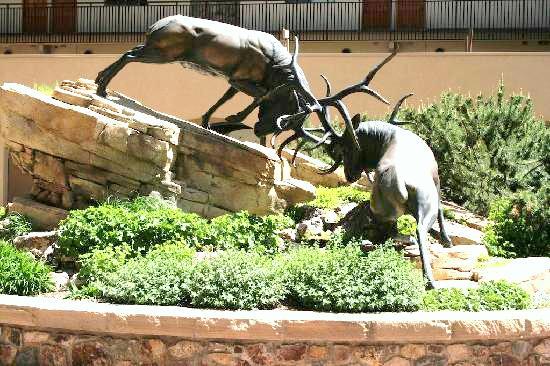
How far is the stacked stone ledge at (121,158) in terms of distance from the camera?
11.9 metres

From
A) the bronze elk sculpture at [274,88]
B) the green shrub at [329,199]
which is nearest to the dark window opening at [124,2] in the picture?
the green shrub at [329,199]

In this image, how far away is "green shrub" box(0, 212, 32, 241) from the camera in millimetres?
11375

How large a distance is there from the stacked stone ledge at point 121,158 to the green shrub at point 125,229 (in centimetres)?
129

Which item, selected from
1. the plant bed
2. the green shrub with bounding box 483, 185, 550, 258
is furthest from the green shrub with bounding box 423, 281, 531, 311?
the green shrub with bounding box 483, 185, 550, 258

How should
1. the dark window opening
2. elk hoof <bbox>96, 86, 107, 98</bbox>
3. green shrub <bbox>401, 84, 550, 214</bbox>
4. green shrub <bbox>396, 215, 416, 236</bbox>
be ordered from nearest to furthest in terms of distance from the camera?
1. green shrub <bbox>396, 215, 416, 236</bbox>
2. elk hoof <bbox>96, 86, 107, 98</bbox>
3. green shrub <bbox>401, 84, 550, 214</bbox>
4. the dark window opening

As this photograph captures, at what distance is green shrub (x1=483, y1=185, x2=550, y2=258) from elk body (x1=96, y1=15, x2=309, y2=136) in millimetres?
3713

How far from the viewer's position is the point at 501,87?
17047 mm

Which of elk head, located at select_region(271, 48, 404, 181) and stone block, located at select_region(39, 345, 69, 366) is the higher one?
Answer: elk head, located at select_region(271, 48, 404, 181)

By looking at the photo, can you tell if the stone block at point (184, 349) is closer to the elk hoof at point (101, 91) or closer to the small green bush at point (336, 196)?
the small green bush at point (336, 196)

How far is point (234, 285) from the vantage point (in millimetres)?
8078

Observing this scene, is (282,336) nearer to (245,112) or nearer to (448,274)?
(448,274)

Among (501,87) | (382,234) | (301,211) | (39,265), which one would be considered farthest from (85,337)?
(501,87)

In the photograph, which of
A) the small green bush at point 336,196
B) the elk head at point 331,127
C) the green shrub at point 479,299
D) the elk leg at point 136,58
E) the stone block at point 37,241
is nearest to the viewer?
the green shrub at point 479,299

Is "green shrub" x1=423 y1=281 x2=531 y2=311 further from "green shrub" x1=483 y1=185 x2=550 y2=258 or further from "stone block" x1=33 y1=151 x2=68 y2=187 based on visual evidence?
"stone block" x1=33 y1=151 x2=68 y2=187
